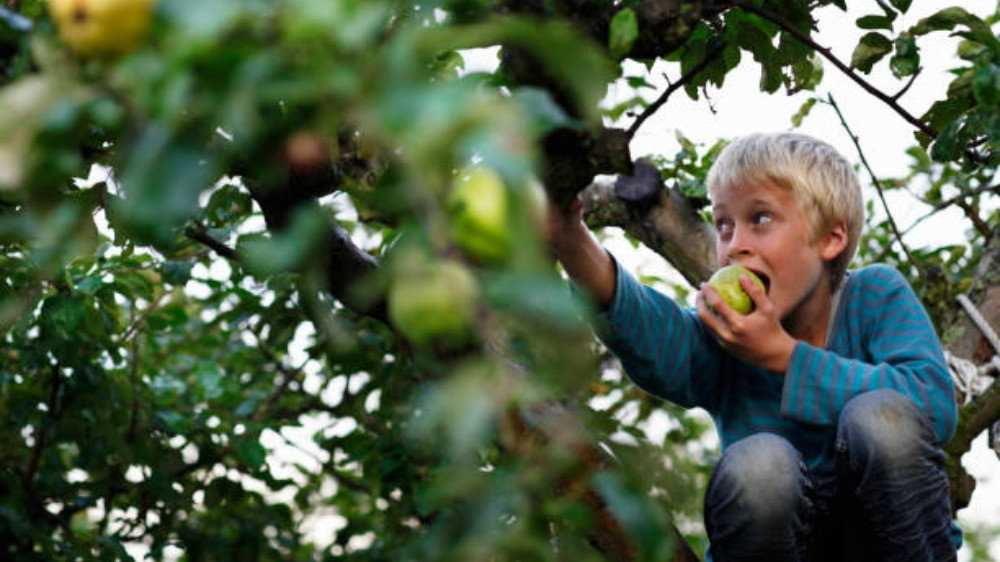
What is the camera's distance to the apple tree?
0.73 m

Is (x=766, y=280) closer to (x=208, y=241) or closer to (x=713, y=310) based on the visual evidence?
(x=713, y=310)

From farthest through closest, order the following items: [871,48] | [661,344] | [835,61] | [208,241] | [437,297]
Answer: [661,344]
[871,48]
[208,241]
[835,61]
[437,297]

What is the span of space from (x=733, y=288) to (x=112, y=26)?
134cm

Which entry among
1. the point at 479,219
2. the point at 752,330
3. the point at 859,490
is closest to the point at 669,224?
the point at 752,330

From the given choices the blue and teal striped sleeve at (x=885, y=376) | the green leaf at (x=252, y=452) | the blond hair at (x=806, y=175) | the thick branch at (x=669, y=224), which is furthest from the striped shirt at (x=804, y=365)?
the green leaf at (x=252, y=452)

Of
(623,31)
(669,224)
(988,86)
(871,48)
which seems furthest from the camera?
(669,224)

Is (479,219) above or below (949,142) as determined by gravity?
above

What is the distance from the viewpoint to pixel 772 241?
7.07 ft

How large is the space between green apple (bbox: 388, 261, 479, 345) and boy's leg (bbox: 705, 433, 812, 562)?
107 cm

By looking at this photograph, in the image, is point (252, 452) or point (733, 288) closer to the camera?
point (733, 288)

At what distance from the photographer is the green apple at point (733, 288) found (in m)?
1.96

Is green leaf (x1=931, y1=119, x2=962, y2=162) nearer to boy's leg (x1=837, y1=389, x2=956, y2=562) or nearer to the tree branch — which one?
the tree branch

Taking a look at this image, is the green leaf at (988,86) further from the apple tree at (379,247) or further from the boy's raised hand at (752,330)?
the boy's raised hand at (752,330)

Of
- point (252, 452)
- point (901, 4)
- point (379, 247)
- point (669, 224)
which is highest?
point (901, 4)
